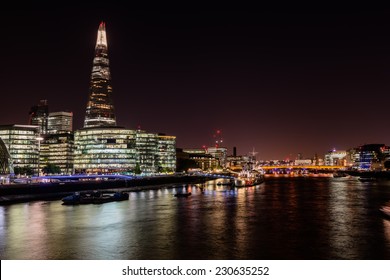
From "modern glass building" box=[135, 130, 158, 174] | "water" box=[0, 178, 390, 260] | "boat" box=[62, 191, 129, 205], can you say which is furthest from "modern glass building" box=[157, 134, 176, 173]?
"water" box=[0, 178, 390, 260]

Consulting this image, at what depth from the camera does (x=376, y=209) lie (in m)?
46.9

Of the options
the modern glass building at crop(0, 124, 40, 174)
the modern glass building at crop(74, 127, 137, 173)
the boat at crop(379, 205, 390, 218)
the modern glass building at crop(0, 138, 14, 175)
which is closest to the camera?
the boat at crop(379, 205, 390, 218)

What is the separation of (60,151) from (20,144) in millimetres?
38370

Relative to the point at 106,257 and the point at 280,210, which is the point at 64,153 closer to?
the point at 280,210

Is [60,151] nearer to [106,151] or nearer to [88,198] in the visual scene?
[106,151]

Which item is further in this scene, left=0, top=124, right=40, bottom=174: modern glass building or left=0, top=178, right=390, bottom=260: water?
left=0, top=124, right=40, bottom=174: modern glass building

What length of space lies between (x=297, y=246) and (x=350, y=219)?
15878 mm

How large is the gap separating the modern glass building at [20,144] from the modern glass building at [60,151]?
30295 millimetres

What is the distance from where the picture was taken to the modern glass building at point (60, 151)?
598 feet

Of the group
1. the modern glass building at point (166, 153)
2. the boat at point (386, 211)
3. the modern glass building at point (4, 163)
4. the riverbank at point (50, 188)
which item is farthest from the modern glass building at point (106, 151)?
the boat at point (386, 211)

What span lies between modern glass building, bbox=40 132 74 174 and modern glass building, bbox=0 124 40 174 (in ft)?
99.4

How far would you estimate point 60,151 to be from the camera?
184750mm

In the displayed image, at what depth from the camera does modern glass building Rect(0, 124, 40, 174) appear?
14450 cm

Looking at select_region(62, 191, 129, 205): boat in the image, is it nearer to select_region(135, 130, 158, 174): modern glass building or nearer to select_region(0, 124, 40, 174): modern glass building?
select_region(0, 124, 40, 174): modern glass building
